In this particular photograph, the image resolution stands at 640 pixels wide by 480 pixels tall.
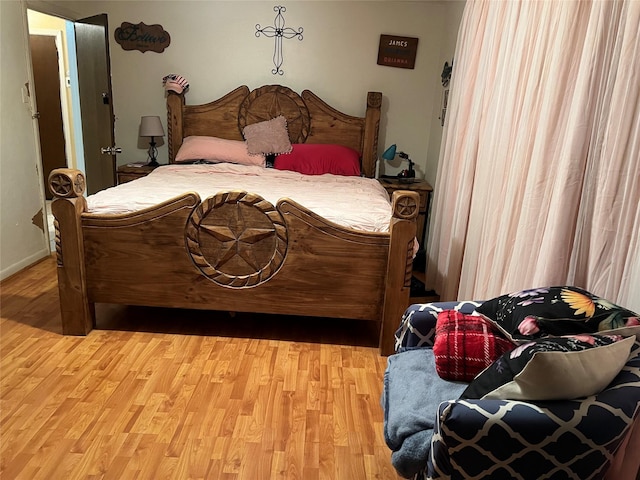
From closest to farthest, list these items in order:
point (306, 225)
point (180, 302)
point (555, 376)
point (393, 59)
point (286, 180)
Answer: point (555, 376) < point (306, 225) < point (180, 302) < point (286, 180) < point (393, 59)

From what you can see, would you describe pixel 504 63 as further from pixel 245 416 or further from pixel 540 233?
pixel 245 416

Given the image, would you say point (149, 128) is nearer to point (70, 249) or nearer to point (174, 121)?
point (174, 121)

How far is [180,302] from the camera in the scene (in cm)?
251

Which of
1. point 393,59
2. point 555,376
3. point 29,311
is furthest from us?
point 393,59

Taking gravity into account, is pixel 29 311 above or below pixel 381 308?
below

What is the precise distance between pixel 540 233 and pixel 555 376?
0.84 metres

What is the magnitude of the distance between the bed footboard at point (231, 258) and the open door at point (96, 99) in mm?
1722

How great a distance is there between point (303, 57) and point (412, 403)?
3486 mm

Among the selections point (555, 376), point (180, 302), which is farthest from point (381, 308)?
point (555, 376)

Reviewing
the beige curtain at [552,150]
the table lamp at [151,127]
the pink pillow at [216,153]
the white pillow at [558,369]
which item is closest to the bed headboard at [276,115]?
the table lamp at [151,127]

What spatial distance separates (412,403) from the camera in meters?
1.35

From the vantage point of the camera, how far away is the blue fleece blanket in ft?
4.04

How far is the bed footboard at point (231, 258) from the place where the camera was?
2.35 meters

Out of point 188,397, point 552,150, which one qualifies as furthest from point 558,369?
point 188,397
